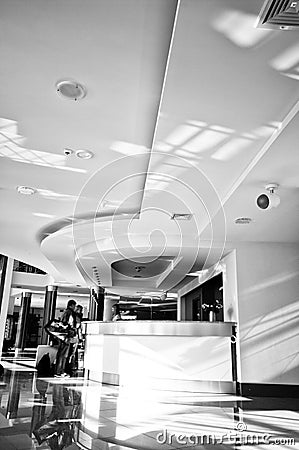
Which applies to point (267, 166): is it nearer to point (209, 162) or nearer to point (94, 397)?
point (209, 162)

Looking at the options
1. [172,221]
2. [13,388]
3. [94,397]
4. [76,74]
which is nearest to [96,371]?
[13,388]

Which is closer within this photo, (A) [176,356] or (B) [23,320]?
(A) [176,356]

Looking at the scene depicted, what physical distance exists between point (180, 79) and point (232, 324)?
4.41m

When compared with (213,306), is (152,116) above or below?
above

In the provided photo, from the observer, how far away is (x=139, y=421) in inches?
134

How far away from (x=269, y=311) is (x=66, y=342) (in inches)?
173

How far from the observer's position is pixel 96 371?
704 cm

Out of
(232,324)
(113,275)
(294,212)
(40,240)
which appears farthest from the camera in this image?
(113,275)

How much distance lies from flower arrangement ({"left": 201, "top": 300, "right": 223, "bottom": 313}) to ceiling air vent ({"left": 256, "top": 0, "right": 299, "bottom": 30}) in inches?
234

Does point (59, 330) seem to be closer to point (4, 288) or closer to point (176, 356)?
point (176, 356)

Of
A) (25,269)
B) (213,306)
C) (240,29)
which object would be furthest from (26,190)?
(25,269)

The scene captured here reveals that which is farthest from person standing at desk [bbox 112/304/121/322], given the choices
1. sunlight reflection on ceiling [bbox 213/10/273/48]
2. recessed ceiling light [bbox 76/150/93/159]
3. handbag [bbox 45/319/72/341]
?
sunlight reflection on ceiling [bbox 213/10/273/48]

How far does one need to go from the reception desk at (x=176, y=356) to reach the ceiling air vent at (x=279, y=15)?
4.76m

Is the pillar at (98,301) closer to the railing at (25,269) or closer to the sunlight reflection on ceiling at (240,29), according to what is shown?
the railing at (25,269)
